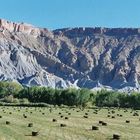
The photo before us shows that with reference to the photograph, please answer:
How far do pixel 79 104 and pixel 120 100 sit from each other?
18516 millimetres

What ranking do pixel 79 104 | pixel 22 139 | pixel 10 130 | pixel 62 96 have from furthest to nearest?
pixel 62 96 → pixel 79 104 → pixel 10 130 → pixel 22 139

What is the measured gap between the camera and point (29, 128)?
40500 millimetres

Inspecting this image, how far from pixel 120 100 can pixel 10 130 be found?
12508cm

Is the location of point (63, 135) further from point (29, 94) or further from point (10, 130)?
point (29, 94)

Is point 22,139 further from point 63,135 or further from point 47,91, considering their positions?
point 47,91

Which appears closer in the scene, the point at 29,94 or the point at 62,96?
the point at 62,96

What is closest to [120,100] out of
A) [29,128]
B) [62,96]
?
[62,96]

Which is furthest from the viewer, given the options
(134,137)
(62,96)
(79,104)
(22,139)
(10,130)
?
(62,96)

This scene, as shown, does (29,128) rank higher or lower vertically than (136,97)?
lower

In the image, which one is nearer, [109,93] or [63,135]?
[63,135]

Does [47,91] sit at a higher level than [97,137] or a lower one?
higher

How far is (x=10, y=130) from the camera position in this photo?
127 feet

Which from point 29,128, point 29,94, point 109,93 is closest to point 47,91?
point 29,94

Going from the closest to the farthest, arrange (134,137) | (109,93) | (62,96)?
1. (134,137)
2. (62,96)
3. (109,93)
